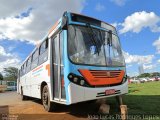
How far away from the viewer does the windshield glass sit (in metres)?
8.12

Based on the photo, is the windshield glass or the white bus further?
the windshield glass

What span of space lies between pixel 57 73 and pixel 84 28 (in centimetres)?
186

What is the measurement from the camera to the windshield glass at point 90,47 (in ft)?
26.6

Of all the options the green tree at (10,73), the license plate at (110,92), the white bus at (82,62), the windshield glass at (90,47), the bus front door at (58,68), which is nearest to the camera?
the white bus at (82,62)

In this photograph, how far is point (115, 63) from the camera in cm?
915

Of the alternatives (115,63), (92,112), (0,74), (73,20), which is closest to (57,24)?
(73,20)

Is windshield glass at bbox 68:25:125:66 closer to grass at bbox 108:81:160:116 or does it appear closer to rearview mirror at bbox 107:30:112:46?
rearview mirror at bbox 107:30:112:46

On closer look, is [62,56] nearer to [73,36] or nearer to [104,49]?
[73,36]

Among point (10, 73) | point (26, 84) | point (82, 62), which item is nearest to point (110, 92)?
point (82, 62)

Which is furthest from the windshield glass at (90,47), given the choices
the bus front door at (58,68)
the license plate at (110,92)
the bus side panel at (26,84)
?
the bus side panel at (26,84)

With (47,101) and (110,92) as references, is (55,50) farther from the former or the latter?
(110,92)

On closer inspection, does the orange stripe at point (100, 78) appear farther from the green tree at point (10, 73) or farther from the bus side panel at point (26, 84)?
the green tree at point (10, 73)

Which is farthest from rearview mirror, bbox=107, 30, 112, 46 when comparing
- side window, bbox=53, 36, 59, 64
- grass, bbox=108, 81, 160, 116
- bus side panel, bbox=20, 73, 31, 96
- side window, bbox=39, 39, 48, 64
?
bus side panel, bbox=20, 73, 31, 96

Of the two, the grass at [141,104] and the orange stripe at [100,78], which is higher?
the orange stripe at [100,78]
